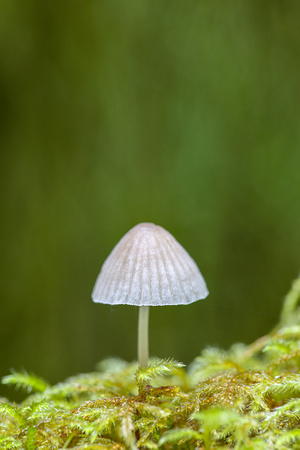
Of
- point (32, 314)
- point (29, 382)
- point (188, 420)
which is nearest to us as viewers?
point (188, 420)

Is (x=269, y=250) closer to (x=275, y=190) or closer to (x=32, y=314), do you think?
(x=275, y=190)

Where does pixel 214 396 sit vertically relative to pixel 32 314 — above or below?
above

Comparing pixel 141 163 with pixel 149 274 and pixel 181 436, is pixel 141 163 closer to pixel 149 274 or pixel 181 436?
pixel 149 274

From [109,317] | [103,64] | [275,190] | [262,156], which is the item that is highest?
[103,64]

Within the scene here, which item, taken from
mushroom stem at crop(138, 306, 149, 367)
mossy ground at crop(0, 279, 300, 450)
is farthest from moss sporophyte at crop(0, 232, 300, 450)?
mushroom stem at crop(138, 306, 149, 367)

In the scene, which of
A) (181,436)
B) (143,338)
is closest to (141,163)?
(143,338)

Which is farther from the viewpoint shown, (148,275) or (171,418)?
(148,275)

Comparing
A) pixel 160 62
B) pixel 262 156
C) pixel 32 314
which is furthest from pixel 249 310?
pixel 160 62

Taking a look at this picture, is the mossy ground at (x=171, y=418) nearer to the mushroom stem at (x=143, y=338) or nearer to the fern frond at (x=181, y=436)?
the fern frond at (x=181, y=436)
